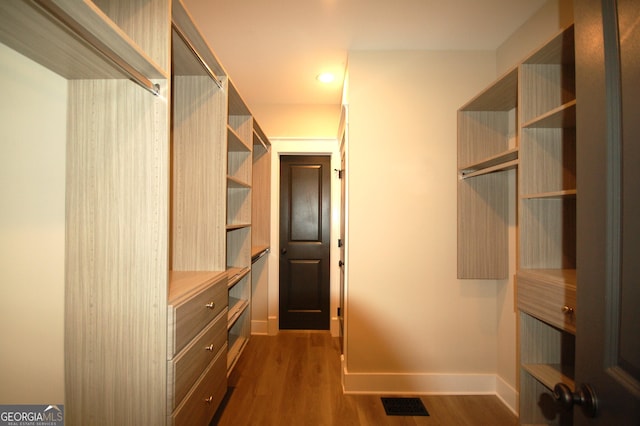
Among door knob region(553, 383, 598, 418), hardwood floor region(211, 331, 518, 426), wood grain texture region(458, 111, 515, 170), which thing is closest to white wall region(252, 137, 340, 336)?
hardwood floor region(211, 331, 518, 426)

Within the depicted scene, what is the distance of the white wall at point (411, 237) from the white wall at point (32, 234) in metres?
1.64

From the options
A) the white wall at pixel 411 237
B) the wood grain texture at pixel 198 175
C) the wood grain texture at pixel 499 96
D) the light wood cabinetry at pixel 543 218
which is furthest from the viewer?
the white wall at pixel 411 237

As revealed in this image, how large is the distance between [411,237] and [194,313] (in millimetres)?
1574

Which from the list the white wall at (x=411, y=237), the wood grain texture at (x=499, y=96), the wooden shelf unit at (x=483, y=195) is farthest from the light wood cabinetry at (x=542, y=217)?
the white wall at (x=411, y=237)

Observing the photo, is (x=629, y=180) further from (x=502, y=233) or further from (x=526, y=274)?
(x=502, y=233)

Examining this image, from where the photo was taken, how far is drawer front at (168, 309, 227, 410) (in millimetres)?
1072

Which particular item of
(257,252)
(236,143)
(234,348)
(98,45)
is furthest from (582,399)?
(257,252)

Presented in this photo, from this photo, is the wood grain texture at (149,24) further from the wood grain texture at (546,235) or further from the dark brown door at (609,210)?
the wood grain texture at (546,235)

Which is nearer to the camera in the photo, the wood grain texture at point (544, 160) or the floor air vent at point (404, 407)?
the wood grain texture at point (544, 160)

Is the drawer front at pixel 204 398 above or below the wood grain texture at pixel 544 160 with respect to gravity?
below

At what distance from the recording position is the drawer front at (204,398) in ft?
3.76

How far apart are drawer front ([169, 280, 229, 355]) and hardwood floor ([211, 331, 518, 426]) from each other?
84 cm

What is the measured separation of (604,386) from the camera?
1.79ft

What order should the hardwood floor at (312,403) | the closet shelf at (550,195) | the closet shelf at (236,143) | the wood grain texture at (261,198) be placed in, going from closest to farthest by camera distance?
the closet shelf at (550,195) → the hardwood floor at (312,403) → the closet shelf at (236,143) → the wood grain texture at (261,198)
